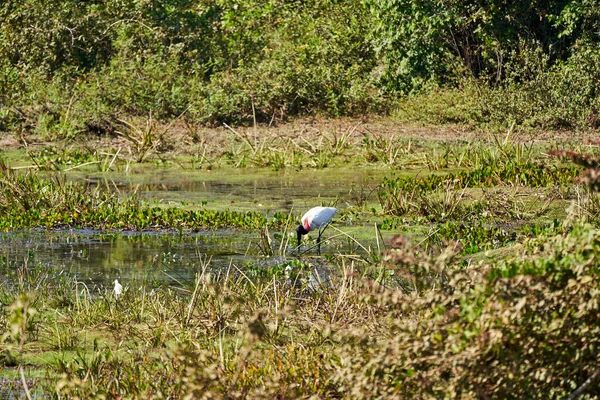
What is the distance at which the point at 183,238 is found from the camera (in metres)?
11.4

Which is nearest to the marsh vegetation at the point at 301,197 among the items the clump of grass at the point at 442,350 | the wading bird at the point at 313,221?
the clump of grass at the point at 442,350

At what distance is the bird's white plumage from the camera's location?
35.1 feet

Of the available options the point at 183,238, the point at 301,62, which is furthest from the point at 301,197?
the point at 301,62

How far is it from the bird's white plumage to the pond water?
235mm

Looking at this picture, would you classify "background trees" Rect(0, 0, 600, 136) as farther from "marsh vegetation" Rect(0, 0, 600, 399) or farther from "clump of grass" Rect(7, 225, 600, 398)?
"clump of grass" Rect(7, 225, 600, 398)

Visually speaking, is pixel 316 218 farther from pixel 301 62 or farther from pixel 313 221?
pixel 301 62

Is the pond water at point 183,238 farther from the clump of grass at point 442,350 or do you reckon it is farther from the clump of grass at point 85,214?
the clump of grass at point 442,350

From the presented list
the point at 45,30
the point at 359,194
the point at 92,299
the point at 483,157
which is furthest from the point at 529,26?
the point at 92,299

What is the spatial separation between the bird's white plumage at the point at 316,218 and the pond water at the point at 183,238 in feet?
0.77

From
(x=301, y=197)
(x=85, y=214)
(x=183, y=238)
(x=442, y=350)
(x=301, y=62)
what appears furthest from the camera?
(x=301, y=62)

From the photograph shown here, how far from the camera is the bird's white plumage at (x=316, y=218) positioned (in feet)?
35.1

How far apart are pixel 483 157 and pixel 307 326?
8578mm

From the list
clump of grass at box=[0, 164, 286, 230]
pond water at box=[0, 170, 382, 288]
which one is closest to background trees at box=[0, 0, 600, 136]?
pond water at box=[0, 170, 382, 288]

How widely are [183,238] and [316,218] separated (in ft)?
4.76
